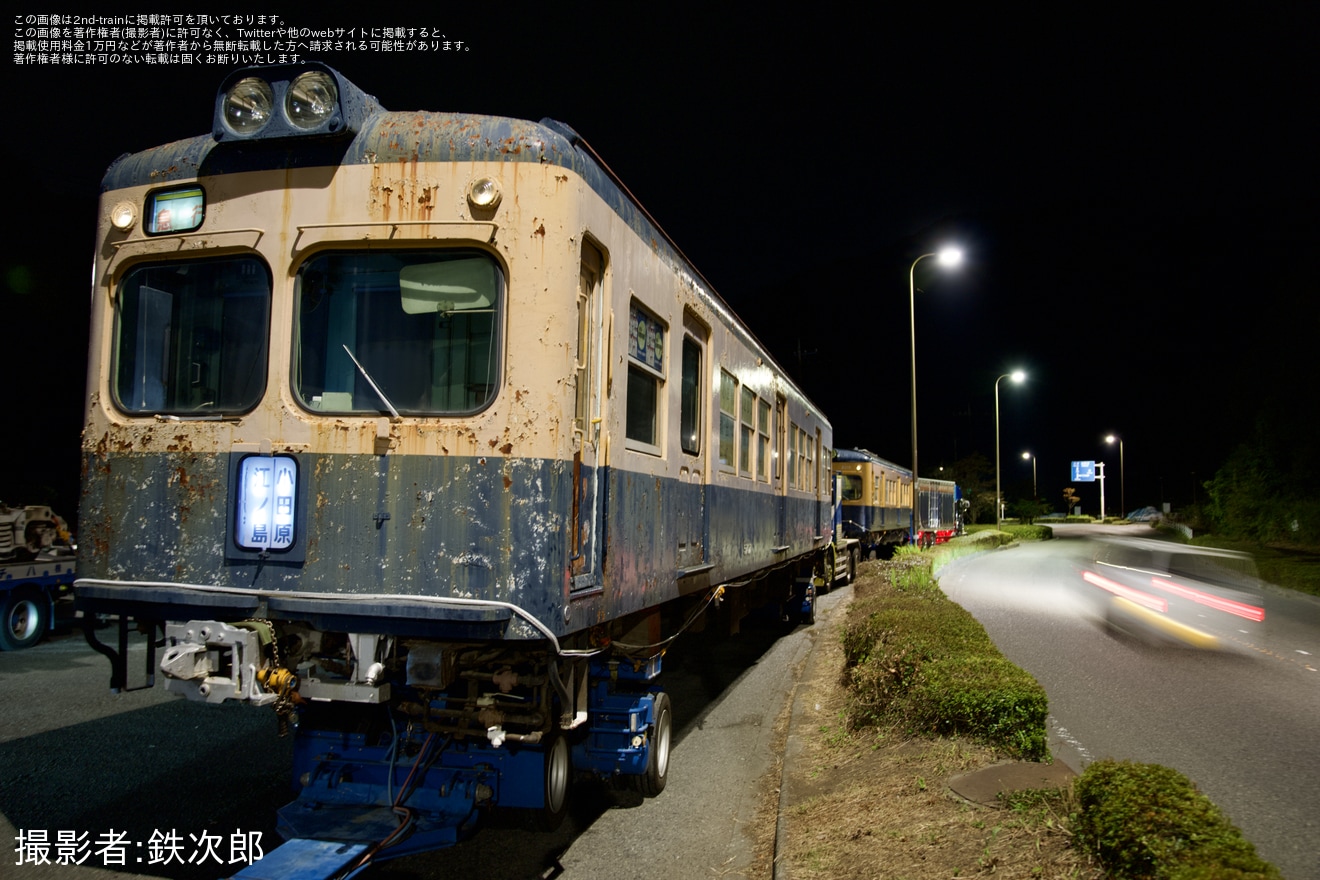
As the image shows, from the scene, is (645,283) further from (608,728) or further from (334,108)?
(608,728)

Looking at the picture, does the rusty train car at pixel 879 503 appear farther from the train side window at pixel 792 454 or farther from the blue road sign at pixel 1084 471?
the blue road sign at pixel 1084 471

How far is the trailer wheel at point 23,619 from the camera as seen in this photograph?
33.9ft

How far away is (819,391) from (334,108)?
133 metres

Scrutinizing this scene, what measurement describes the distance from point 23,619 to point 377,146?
32.9 feet

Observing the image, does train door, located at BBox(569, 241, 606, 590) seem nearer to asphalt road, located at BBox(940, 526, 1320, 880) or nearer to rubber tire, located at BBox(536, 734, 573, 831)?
rubber tire, located at BBox(536, 734, 573, 831)

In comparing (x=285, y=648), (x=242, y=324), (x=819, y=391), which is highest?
(x=819, y=391)

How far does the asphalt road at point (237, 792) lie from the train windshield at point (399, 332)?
94.5 inches

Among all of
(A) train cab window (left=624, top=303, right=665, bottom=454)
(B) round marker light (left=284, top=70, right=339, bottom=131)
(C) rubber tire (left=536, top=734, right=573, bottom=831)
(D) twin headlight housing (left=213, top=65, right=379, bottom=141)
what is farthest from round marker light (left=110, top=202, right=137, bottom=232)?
(C) rubber tire (left=536, top=734, right=573, bottom=831)

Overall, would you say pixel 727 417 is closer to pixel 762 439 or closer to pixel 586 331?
pixel 762 439

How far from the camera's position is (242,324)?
158 inches

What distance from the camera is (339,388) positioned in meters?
3.84

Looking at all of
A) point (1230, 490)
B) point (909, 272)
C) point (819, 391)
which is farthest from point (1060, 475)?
point (909, 272)

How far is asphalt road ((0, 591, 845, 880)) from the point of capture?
14.6ft

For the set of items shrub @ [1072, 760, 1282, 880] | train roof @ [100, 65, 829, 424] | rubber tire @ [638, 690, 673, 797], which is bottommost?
rubber tire @ [638, 690, 673, 797]
